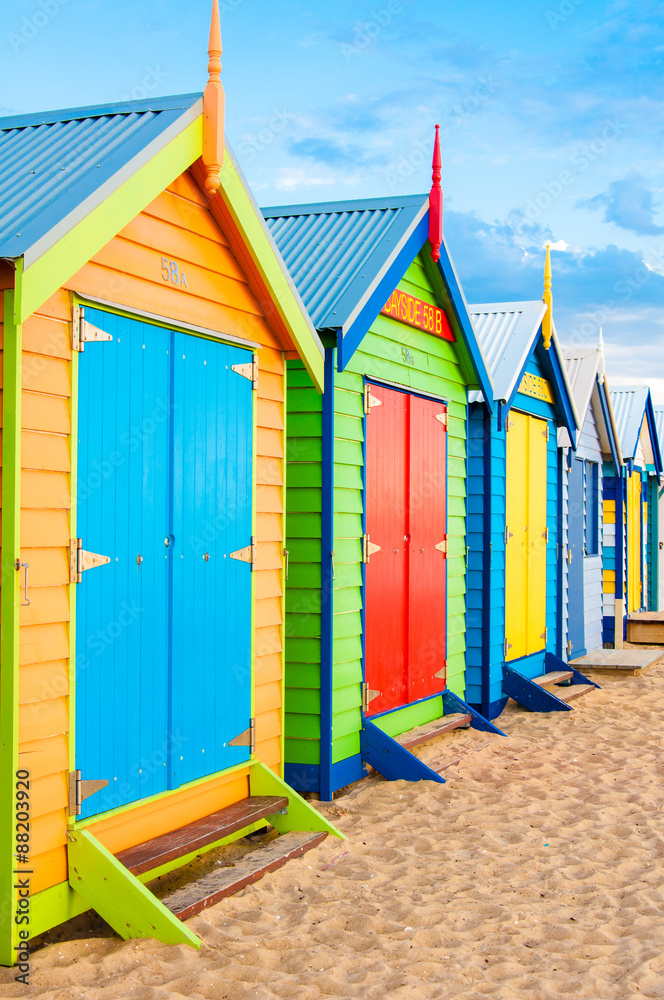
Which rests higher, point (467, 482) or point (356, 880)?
point (467, 482)

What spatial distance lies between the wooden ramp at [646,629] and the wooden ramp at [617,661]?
2.14m

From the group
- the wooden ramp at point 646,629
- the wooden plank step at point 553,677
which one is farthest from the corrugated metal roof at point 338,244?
the wooden ramp at point 646,629

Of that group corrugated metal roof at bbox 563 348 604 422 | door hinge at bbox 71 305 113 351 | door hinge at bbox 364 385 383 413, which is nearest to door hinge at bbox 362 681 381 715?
door hinge at bbox 364 385 383 413

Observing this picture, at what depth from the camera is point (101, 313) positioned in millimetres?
4242

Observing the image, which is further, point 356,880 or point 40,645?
point 356,880

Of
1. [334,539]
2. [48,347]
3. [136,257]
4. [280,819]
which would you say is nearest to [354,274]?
[334,539]

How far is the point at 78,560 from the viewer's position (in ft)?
13.3

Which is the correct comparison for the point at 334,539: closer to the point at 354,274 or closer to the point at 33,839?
the point at 354,274

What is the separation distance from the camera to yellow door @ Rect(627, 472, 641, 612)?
57.2 ft

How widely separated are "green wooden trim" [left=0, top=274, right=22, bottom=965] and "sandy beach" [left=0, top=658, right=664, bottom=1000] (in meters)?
0.27

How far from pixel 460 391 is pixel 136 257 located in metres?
4.82

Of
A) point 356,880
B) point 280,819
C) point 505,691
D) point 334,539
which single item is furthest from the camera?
point 505,691

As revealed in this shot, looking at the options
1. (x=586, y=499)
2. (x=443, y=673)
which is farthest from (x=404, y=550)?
(x=586, y=499)

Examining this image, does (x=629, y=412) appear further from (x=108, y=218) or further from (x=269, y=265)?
(x=108, y=218)
